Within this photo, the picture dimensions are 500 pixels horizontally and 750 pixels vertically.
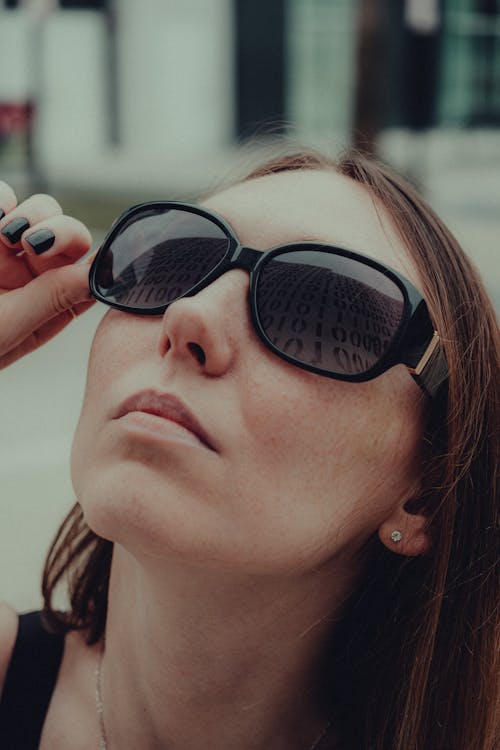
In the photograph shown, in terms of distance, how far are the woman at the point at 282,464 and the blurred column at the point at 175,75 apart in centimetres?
2641

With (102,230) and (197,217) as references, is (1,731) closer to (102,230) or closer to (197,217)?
(197,217)

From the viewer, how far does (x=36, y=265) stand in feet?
5.45

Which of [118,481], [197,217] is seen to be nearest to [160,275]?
[197,217]

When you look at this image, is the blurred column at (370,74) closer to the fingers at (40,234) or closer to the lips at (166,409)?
the fingers at (40,234)

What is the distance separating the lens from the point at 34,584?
2350 millimetres

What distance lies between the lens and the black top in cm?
175

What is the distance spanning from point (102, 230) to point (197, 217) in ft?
29.1

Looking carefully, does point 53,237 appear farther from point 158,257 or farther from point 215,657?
point 215,657

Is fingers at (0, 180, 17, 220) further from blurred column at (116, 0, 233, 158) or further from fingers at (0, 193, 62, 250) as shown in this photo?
blurred column at (116, 0, 233, 158)

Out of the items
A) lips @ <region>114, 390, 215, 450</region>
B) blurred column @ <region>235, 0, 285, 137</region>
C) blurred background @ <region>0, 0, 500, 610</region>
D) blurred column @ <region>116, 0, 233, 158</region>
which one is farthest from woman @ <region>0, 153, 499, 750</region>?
blurred column @ <region>116, 0, 233, 158</region>

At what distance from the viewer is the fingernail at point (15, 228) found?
160cm

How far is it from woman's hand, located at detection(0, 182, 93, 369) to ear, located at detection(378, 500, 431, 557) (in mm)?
668

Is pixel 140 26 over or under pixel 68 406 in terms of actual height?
over

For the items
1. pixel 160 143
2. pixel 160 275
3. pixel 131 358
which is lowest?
pixel 160 143
